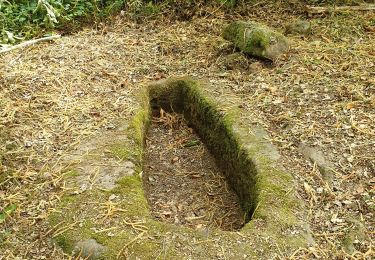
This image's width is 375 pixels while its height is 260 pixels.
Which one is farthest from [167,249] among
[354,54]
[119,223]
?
[354,54]

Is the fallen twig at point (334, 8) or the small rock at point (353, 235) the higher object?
the fallen twig at point (334, 8)

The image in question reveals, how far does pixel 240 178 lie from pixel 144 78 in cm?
163

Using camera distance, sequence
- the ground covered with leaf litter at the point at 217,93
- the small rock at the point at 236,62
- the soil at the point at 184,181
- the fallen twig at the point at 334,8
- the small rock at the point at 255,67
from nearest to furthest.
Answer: the ground covered with leaf litter at the point at 217,93
the soil at the point at 184,181
the small rock at the point at 255,67
the small rock at the point at 236,62
the fallen twig at the point at 334,8

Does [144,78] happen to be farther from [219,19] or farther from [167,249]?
[167,249]

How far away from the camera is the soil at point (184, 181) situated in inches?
129

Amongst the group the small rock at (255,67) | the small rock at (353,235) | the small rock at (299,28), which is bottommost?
the small rock at (353,235)

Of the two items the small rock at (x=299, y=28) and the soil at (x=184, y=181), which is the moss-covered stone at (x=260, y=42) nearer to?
the small rock at (x=299, y=28)

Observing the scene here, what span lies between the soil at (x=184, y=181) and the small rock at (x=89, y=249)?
697 mm

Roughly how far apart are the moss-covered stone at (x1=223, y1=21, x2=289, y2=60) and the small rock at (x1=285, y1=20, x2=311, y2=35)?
488mm

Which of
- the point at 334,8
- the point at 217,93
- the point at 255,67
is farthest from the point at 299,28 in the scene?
the point at 217,93

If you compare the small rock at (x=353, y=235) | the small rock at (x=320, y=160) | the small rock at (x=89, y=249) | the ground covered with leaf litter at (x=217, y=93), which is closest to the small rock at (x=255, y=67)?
→ the ground covered with leaf litter at (x=217, y=93)

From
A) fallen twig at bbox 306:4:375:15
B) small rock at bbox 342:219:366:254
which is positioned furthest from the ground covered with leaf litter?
fallen twig at bbox 306:4:375:15

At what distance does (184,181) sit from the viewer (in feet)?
12.2

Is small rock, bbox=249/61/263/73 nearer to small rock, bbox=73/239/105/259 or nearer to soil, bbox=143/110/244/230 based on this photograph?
soil, bbox=143/110/244/230
